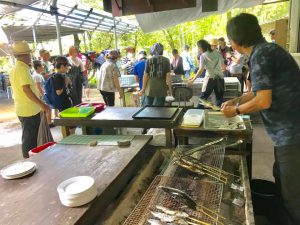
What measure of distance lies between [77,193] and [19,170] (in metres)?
0.62

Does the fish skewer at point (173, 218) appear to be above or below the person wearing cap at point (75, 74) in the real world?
below

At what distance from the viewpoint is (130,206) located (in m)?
1.91

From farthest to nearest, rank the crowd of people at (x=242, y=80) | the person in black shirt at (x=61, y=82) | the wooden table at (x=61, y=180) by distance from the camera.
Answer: the person in black shirt at (x=61, y=82) → the crowd of people at (x=242, y=80) → the wooden table at (x=61, y=180)

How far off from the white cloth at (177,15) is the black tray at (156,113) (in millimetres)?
2734

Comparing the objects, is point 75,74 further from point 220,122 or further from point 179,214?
point 179,214

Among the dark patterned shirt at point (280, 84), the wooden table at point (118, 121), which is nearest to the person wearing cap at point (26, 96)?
the wooden table at point (118, 121)

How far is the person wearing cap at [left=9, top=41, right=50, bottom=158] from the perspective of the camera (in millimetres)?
3557

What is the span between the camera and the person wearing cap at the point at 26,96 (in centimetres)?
356

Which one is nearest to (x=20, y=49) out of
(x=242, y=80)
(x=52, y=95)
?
(x=52, y=95)

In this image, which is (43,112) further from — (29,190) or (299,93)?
(299,93)

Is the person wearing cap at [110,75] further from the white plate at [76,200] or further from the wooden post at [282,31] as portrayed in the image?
the white plate at [76,200]

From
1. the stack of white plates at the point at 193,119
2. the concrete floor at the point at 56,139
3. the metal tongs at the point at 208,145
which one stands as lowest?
the concrete floor at the point at 56,139

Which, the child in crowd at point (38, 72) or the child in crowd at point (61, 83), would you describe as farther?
the child in crowd at point (38, 72)

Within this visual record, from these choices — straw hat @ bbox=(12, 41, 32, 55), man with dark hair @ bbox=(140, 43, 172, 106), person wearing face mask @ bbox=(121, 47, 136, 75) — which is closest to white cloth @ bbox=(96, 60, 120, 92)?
man with dark hair @ bbox=(140, 43, 172, 106)
